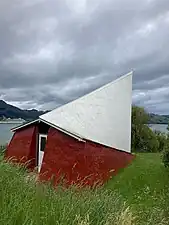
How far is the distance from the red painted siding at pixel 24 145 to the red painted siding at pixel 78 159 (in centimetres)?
247

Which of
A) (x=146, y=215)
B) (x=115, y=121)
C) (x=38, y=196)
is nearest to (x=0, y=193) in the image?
(x=38, y=196)

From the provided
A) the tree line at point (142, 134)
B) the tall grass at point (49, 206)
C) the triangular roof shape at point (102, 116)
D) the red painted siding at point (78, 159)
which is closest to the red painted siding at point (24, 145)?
the triangular roof shape at point (102, 116)

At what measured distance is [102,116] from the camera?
21.3 m

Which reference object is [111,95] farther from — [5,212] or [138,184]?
[5,212]

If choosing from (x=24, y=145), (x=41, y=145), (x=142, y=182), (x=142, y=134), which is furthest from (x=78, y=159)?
(x=142, y=134)

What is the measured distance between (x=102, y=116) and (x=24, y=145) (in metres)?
5.10

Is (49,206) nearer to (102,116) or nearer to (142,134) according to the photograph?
(102,116)

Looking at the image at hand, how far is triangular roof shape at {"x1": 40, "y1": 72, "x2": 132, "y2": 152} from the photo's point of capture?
68.1 ft

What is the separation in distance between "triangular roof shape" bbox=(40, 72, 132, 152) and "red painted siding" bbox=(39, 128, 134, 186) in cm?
60

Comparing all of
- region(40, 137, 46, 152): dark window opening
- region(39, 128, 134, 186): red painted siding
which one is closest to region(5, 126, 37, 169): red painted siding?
region(40, 137, 46, 152): dark window opening

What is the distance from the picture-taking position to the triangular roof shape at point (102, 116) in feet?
68.1

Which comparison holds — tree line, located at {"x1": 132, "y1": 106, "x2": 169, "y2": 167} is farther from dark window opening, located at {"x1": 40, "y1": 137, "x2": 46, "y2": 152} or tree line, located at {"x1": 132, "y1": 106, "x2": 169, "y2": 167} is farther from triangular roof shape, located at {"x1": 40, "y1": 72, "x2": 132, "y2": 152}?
dark window opening, located at {"x1": 40, "y1": 137, "x2": 46, "y2": 152}

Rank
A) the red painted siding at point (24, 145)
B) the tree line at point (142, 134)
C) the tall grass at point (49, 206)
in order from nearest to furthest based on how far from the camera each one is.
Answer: the tall grass at point (49, 206), the red painted siding at point (24, 145), the tree line at point (142, 134)

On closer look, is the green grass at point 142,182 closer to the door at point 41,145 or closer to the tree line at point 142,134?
the door at point 41,145
